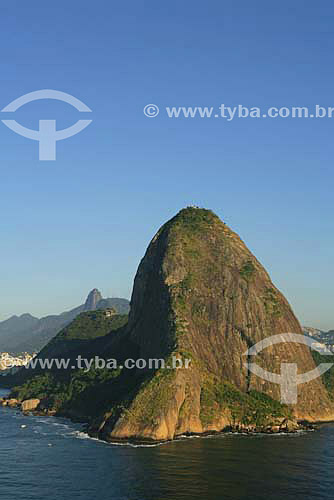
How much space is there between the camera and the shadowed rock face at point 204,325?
121 m

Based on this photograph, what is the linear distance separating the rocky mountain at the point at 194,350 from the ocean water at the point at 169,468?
8.10 meters

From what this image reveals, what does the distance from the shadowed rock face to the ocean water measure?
9.37 metres

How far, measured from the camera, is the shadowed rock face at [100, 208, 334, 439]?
121 metres

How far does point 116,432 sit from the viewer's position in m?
113

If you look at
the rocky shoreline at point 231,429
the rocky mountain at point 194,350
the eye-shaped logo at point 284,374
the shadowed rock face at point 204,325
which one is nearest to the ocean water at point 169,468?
the rocky shoreline at point 231,429

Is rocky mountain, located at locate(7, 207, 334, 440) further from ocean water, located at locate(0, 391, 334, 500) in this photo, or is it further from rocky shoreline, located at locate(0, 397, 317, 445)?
ocean water, located at locate(0, 391, 334, 500)

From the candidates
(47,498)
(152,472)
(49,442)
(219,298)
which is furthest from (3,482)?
(219,298)

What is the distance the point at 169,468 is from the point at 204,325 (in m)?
64.2

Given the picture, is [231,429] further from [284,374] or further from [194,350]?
[284,374]

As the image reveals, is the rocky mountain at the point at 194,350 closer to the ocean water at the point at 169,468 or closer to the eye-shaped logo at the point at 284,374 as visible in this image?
the eye-shaped logo at the point at 284,374

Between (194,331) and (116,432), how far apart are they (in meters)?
40.1

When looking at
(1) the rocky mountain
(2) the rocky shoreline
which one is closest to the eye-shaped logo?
(1) the rocky mountain

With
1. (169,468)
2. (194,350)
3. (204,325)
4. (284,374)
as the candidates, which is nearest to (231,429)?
(194,350)

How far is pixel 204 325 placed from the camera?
151375mm
